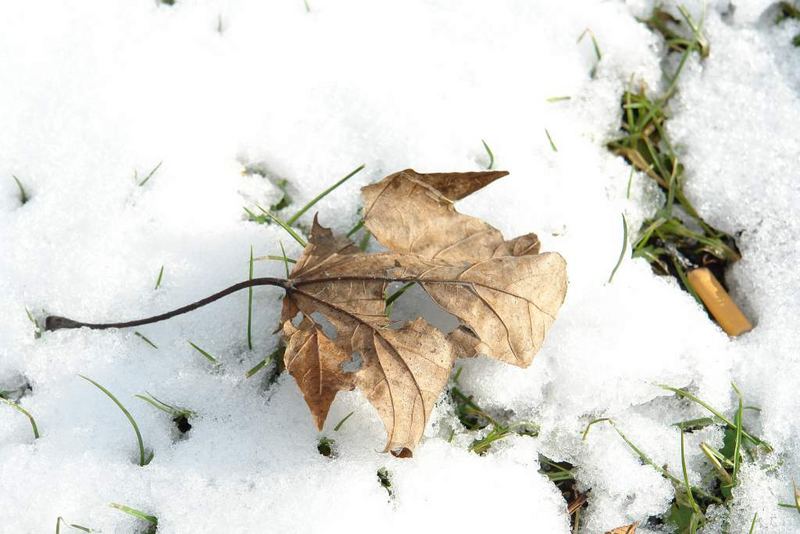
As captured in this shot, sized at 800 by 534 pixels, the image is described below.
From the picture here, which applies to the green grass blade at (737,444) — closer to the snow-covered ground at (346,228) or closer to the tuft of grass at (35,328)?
the snow-covered ground at (346,228)

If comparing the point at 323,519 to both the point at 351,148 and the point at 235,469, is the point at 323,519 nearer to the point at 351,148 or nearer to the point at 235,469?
the point at 235,469

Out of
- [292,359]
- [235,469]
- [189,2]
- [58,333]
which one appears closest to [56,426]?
[58,333]

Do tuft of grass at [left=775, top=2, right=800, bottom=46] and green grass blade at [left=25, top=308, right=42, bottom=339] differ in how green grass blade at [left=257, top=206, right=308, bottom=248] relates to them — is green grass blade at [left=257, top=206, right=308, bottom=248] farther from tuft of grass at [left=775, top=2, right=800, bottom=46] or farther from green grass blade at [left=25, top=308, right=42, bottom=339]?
tuft of grass at [left=775, top=2, right=800, bottom=46]

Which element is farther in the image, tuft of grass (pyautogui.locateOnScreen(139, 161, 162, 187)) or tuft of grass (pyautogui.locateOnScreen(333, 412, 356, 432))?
tuft of grass (pyautogui.locateOnScreen(139, 161, 162, 187))

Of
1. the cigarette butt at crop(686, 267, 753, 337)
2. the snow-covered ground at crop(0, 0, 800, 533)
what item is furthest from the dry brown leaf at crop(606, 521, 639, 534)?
the cigarette butt at crop(686, 267, 753, 337)

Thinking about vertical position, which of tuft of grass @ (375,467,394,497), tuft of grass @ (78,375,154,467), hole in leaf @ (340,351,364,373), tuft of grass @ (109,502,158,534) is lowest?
tuft of grass @ (109,502,158,534)

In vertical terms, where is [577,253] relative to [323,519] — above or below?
above
